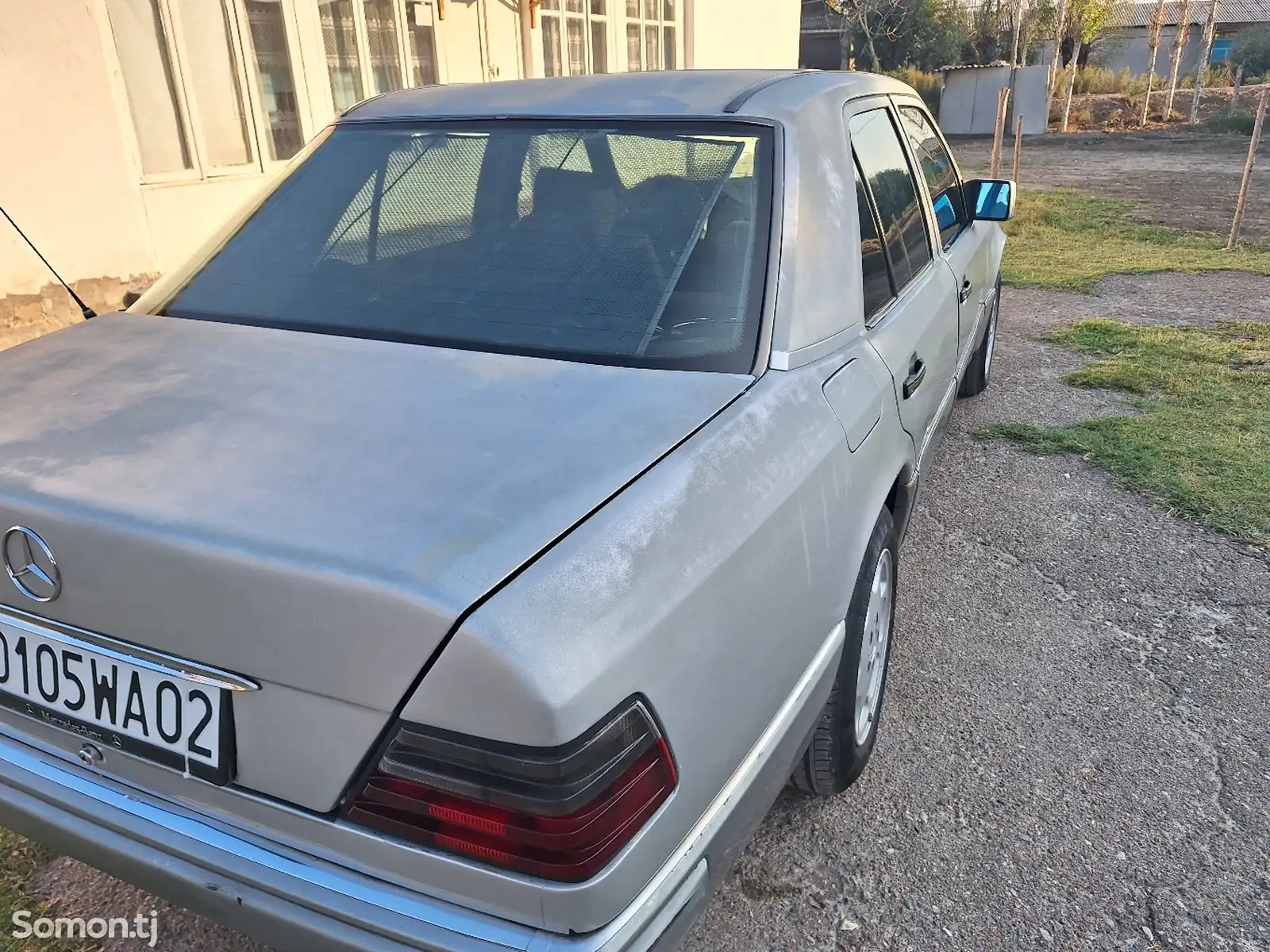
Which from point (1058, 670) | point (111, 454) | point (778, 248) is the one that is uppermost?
point (778, 248)

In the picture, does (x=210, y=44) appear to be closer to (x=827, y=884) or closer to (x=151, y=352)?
(x=151, y=352)

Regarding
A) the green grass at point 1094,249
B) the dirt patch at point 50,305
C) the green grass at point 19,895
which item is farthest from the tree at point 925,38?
the green grass at point 19,895

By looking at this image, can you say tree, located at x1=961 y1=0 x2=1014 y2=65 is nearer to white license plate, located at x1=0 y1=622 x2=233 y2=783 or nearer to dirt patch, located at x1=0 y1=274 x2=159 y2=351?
dirt patch, located at x1=0 y1=274 x2=159 y2=351

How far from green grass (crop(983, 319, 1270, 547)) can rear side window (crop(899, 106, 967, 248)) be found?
130 cm

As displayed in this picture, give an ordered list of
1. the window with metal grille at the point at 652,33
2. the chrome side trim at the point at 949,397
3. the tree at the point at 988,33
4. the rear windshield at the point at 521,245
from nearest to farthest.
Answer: the rear windshield at the point at 521,245
the chrome side trim at the point at 949,397
the window with metal grille at the point at 652,33
the tree at the point at 988,33

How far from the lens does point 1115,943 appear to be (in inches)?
75.9

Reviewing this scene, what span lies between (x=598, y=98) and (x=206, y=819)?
188cm

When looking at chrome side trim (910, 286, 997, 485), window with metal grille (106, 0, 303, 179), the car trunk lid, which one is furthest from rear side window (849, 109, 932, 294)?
window with metal grille (106, 0, 303, 179)

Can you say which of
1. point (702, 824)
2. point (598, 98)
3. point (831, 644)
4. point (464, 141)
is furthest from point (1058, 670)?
point (464, 141)

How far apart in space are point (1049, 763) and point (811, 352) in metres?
1.31

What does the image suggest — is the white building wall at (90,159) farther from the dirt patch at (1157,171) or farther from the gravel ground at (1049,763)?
the dirt patch at (1157,171)

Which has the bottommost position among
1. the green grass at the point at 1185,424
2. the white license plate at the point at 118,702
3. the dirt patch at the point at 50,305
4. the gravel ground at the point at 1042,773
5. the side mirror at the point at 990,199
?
the green grass at the point at 1185,424

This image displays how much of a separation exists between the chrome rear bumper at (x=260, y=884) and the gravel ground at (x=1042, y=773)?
1.94ft

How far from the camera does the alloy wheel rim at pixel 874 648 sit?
2221 millimetres
